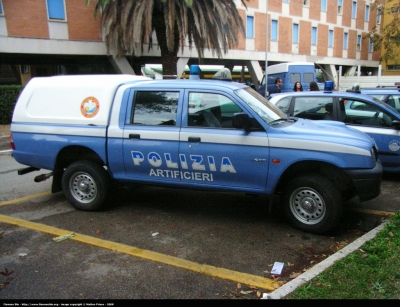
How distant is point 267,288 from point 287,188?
5.13 feet

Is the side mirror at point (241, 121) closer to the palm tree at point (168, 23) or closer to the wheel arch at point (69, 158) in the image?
the wheel arch at point (69, 158)

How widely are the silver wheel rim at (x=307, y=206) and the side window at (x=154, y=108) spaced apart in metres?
1.88

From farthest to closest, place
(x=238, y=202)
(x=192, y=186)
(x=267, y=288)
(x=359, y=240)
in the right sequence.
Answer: (x=238, y=202) < (x=192, y=186) < (x=359, y=240) < (x=267, y=288)

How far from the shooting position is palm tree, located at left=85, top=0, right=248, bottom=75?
15.9 m

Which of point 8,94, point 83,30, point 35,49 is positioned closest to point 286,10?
point 83,30

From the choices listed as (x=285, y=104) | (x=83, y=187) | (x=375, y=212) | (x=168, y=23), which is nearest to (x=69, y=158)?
(x=83, y=187)

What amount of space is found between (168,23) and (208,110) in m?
12.6

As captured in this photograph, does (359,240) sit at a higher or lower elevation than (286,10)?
lower

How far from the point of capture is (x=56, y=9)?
18812 mm

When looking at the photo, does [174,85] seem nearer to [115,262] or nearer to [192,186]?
[192,186]

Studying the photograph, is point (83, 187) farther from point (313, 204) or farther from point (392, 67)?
point (392, 67)

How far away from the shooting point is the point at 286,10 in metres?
31.3

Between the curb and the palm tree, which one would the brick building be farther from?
the curb

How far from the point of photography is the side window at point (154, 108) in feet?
15.6
